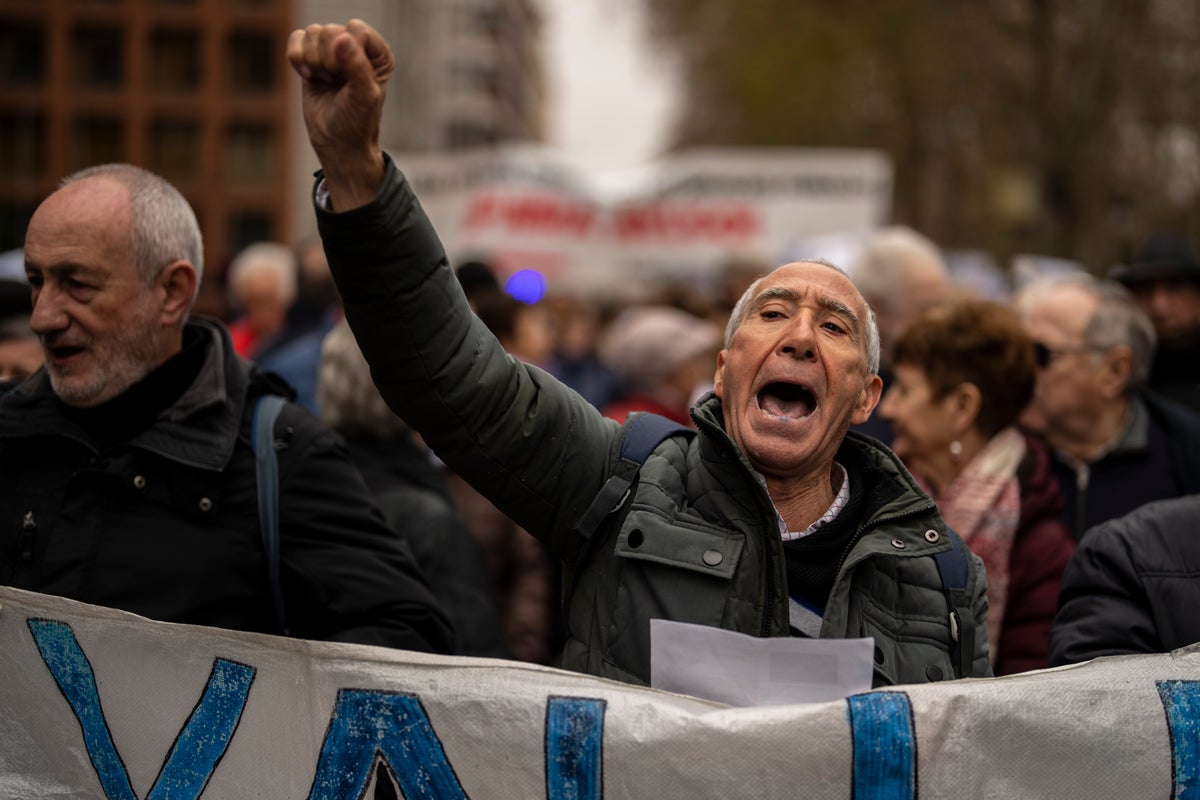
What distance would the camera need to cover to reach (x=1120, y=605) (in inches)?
107

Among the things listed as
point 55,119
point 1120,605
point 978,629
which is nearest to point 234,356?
point 978,629

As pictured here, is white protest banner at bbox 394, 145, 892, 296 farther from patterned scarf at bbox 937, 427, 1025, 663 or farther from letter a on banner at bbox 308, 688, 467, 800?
letter a on banner at bbox 308, 688, 467, 800

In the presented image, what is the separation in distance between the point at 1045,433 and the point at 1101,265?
870 inches

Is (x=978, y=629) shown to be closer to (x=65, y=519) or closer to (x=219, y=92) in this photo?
(x=65, y=519)

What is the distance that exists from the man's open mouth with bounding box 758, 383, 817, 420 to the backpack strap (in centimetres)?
97

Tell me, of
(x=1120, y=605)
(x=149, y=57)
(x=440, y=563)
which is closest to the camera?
(x=1120, y=605)

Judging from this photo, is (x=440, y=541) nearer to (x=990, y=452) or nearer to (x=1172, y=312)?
(x=990, y=452)

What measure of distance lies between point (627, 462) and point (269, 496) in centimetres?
77

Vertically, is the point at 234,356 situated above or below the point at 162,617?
above

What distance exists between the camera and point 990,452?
3.75 meters

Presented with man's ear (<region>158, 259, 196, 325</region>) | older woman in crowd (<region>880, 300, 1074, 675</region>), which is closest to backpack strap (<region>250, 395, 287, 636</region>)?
man's ear (<region>158, 259, 196, 325</region>)

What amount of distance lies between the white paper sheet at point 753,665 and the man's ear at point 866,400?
0.46m

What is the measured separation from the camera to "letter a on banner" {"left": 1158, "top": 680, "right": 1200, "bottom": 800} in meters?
2.45

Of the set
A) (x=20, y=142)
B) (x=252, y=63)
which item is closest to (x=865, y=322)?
(x=20, y=142)
